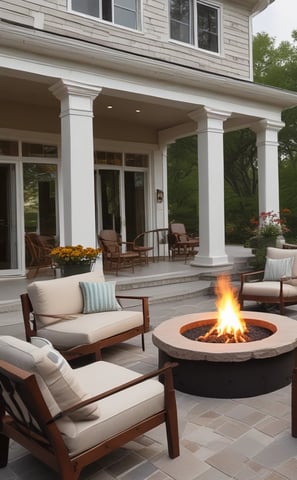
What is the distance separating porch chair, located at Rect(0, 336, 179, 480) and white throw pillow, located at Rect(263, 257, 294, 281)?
4169 millimetres

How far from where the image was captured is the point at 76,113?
255 inches

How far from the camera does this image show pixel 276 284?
6121mm

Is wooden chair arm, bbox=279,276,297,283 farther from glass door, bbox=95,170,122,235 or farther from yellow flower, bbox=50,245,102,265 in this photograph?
glass door, bbox=95,170,122,235

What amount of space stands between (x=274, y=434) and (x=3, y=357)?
176cm

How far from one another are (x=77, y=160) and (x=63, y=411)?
4.84 metres

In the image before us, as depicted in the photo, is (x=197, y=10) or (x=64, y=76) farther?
(x=197, y=10)

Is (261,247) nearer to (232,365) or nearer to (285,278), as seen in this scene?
(285,278)

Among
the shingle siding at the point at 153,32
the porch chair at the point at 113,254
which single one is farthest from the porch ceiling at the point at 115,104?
the porch chair at the point at 113,254

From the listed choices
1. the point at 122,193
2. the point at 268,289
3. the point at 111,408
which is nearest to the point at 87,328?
the point at 111,408

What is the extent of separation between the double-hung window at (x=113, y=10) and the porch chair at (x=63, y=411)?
718 centimetres

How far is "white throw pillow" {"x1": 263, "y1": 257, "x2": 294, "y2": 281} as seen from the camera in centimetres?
635

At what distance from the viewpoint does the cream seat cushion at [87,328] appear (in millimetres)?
4012

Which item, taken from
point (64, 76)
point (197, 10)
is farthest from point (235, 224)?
point (64, 76)

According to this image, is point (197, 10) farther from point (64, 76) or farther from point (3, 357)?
point (3, 357)
